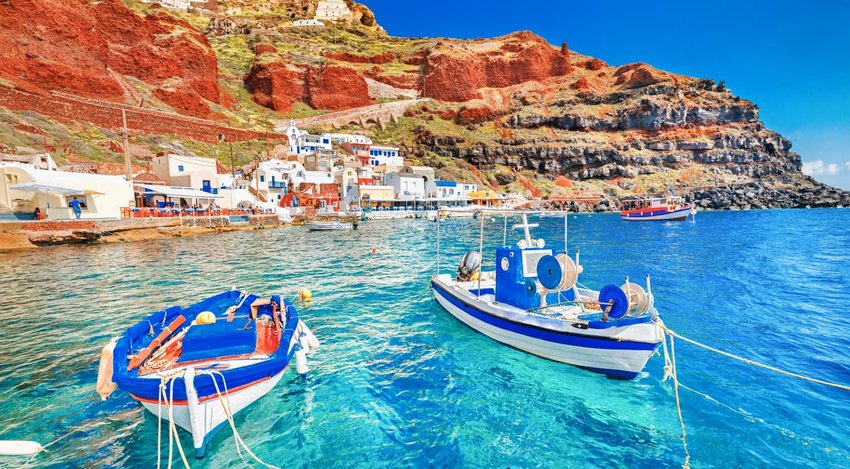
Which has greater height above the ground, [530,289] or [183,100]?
[183,100]

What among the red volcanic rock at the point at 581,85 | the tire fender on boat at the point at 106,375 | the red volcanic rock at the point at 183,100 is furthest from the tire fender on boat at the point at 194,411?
the red volcanic rock at the point at 581,85

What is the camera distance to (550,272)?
9.01 m

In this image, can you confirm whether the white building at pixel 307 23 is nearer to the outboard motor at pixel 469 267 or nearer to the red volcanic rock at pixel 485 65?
the red volcanic rock at pixel 485 65

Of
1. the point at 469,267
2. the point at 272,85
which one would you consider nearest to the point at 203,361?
the point at 469,267

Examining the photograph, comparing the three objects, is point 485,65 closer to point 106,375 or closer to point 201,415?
point 106,375

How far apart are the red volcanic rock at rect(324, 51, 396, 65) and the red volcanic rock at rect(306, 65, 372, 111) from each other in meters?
19.5

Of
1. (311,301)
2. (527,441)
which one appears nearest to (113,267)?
(311,301)

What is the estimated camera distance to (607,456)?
6.06 meters

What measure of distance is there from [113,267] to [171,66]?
267 ft

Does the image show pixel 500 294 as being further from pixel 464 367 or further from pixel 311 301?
pixel 311 301

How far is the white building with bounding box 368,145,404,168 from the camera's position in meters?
86.8

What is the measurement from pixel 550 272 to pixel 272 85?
114724mm

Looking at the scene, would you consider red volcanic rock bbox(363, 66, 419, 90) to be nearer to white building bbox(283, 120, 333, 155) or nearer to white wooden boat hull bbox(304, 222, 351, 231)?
white building bbox(283, 120, 333, 155)

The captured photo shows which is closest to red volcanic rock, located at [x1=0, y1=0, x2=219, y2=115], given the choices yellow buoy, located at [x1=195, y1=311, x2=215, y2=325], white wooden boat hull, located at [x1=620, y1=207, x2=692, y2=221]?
yellow buoy, located at [x1=195, y1=311, x2=215, y2=325]
